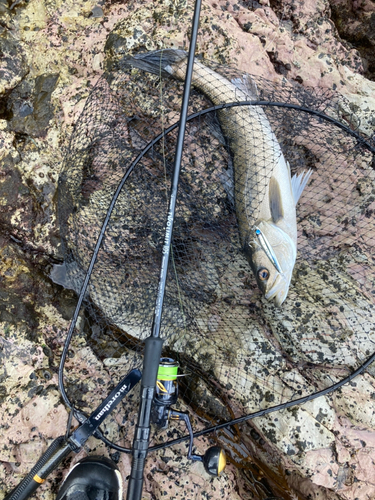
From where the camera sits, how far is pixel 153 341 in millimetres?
1930

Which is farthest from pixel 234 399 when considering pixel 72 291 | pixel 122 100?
pixel 122 100

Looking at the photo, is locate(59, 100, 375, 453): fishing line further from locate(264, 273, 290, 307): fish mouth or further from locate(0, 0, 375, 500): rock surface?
locate(264, 273, 290, 307): fish mouth

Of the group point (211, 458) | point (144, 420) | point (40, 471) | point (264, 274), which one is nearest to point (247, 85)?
point (264, 274)

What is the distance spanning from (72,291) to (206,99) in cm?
219

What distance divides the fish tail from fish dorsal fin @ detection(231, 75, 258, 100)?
502 millimetres

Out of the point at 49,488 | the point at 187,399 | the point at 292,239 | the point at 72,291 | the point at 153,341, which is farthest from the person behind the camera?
the point at 72,291

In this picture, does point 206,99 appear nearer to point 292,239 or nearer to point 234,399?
point 292,239

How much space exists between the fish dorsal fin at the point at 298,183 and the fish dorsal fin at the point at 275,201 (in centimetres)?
22

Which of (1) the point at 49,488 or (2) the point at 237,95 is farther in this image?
(2) the point at 237,95

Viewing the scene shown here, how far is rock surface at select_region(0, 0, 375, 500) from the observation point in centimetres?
250

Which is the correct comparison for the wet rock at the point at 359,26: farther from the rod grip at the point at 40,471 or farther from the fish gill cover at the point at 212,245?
the rod grip at the point at 40,471

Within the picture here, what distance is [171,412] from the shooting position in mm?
2391

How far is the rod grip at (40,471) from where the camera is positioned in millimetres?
2207

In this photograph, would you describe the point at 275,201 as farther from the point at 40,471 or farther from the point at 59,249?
the point at 40,471
